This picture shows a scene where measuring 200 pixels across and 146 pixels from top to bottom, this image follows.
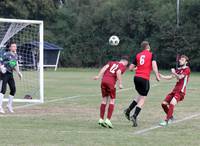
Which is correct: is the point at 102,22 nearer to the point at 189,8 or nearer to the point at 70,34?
the point at 70,34

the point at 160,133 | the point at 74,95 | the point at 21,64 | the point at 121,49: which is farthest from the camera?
the point at 121,49

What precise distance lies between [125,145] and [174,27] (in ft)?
174

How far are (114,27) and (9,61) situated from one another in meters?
52.3

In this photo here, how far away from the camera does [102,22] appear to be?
230ft

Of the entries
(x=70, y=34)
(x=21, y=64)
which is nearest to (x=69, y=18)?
(x=70, y=34)

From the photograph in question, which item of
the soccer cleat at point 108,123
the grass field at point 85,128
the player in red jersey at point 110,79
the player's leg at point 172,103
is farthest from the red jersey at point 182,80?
the soccer cleat at point 108,123

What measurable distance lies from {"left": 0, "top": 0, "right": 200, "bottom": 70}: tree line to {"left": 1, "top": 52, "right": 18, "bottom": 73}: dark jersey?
1771 inches

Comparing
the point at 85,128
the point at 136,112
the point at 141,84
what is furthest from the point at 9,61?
the point at 136,112

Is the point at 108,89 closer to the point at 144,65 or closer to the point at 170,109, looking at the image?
the point at 144,65

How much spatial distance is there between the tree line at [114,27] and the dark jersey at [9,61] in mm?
44973

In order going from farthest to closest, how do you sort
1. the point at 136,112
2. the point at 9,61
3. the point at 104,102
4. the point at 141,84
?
the point at 9,61
the point at 141,84
the point at 136,112
the point at 104,102

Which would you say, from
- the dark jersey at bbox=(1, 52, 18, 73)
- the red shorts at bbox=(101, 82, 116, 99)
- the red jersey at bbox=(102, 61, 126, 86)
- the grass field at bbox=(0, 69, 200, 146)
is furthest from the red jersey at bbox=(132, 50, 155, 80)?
the dark jersey at bbox=(1, 52, 18, 73)

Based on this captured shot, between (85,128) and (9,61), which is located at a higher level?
(9,61)

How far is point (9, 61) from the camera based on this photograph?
16.3m
